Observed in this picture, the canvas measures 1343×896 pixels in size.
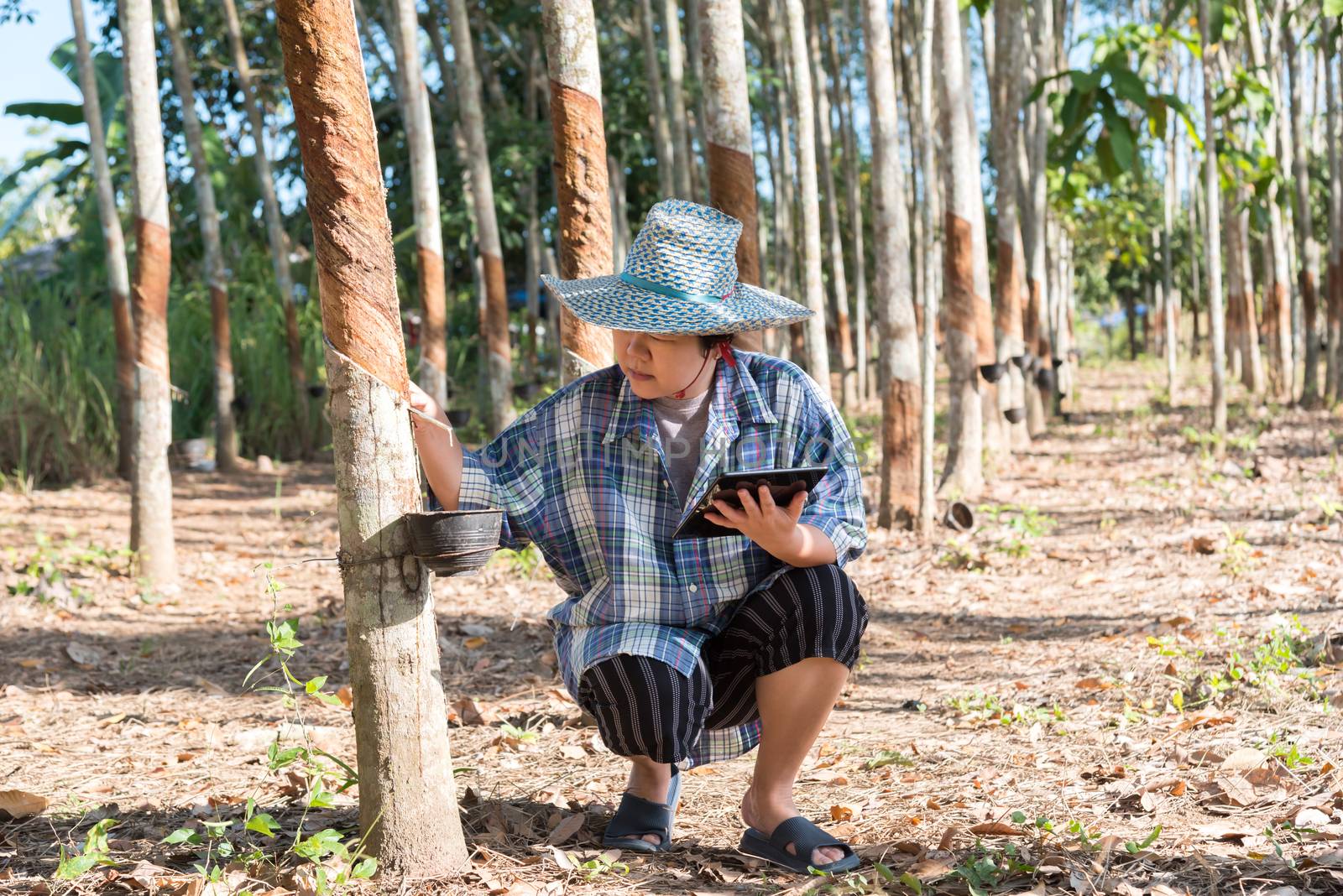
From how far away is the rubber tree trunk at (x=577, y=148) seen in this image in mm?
4098

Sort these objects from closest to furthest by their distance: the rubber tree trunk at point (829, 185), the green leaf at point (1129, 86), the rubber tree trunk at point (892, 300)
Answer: the rubber tree trunk at point (892, 300), the green leaf at point (1129, 86), the rubber tree trunk at point (829, 185)

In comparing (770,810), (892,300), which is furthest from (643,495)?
(892,300)

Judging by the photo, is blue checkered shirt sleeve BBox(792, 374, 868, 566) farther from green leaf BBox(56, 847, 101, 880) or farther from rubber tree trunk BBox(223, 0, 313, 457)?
rubber tree trunk BBox(223, 0, 313, 457)

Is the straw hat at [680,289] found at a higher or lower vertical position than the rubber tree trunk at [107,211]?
lower

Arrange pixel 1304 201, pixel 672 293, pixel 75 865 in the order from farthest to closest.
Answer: pixel 1304 201
pixel 672 293
pixel 75 865

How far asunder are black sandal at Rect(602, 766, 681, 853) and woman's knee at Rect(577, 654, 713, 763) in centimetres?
21

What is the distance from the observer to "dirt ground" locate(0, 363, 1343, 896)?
260cm

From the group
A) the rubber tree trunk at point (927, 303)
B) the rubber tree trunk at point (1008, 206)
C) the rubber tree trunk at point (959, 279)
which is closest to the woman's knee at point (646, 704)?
the rubber tree trunk at point (927, 303)

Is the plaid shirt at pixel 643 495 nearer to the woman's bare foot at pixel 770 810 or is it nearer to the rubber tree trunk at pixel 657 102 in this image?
the woman's bare foot at pixel 770 810

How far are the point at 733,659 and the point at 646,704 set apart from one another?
0.85 ft

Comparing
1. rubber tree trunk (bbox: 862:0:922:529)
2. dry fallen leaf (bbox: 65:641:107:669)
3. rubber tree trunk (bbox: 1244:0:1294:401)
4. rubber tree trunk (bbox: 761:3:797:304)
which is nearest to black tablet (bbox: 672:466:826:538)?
dry fallen leaf (bbox: 65:641:107:669)

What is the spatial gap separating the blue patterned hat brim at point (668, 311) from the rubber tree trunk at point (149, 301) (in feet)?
12.3

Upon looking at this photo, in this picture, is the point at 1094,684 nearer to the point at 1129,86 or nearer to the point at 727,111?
the point at 727,111

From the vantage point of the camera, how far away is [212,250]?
33.0 ft
